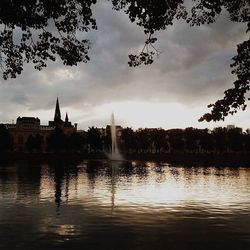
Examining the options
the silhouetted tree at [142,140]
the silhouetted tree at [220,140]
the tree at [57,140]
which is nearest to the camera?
the tree at [57,140]

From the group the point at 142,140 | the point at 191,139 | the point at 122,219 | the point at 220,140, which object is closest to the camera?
the point at 122,219

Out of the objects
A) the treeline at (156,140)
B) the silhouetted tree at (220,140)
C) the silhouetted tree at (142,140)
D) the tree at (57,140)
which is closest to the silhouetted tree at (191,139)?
the treeline at (156,140)

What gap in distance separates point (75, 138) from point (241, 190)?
14702cm

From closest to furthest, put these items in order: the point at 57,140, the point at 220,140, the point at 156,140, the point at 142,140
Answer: the point at 57,140 < the point at 220,140 < the point at 142,140 < the point at 156,140

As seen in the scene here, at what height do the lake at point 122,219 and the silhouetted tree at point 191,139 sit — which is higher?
the silhouetted tree at point 191,139

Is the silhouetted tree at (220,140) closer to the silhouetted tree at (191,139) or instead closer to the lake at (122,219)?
the silhouetted tree at (191,139)

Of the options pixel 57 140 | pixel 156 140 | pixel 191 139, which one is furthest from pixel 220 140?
pixel 57 140

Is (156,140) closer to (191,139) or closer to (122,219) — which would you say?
(191,139)

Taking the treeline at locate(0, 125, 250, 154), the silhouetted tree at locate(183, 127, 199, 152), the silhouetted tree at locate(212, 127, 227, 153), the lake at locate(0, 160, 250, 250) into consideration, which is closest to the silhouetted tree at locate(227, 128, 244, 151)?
the treeline at locate(0, 125, 250, 154)

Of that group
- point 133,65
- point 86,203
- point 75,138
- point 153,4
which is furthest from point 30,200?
point 75,138

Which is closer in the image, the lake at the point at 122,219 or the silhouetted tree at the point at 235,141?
the lake at the point at 122,219

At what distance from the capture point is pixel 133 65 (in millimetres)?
13930

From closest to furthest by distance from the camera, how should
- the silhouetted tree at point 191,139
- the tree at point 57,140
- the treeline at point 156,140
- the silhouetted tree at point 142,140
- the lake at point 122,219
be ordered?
the lake at point 122,219, the tree at point 57,140, the treeline at point 156,140, the silhouetted tree at point 191,139, the silhouetted tree at point 142,140

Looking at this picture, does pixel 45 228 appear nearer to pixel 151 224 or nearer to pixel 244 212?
pixel 151 224
